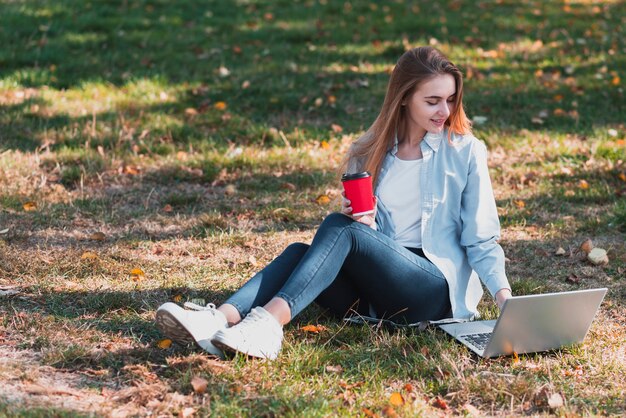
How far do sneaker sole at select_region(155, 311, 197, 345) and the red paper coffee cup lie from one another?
0.73 meters

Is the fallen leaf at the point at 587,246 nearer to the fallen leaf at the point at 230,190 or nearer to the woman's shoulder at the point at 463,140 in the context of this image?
the woman's shoulder at the point at 463,140

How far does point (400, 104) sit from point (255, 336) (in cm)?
109

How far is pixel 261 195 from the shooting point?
5.07 meters

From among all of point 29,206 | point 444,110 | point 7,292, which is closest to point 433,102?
point 444,110

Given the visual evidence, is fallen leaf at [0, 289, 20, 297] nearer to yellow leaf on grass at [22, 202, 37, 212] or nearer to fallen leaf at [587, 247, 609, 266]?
yellow leaf on grass at [22, 202, 37, 212]

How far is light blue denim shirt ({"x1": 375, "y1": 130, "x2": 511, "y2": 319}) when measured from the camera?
3.27 m

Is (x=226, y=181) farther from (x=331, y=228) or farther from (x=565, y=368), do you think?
(x=565, y=368)

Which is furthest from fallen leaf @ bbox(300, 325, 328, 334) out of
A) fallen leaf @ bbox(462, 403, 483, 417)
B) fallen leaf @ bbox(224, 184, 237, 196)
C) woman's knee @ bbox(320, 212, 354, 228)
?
fallen leaf @ bbox(224, 184, 237, 196)

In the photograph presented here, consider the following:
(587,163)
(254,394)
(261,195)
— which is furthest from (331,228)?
(587,163)

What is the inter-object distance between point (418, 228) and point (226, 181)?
2.14 m

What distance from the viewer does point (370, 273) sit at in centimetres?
319

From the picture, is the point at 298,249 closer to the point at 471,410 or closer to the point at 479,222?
the point at 479,222

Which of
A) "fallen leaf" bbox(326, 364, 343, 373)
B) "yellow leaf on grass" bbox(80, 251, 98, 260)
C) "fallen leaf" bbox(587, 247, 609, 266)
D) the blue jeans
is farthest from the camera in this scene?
"fallen leaf" bbox(587, 247, 609, 266)

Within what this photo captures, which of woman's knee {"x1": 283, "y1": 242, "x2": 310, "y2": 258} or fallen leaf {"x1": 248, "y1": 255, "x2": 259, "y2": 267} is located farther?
fallen leaf {"x1": 248, "y1": 255, "x2": 259, "y2": 267}
